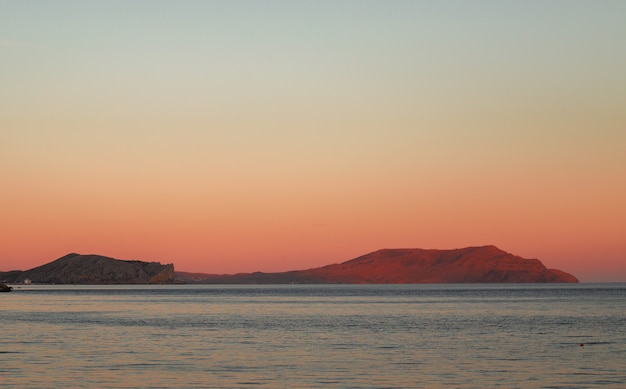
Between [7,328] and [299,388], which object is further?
[7,328]

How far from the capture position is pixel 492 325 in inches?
3622

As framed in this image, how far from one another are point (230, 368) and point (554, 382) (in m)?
18.4

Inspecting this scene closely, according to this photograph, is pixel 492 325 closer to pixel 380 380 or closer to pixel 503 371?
pixel 503 371

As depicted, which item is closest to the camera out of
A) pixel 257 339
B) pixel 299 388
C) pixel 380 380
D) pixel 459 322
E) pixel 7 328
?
pixel 299 388

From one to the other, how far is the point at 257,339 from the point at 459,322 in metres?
33.4

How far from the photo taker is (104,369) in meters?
49.6

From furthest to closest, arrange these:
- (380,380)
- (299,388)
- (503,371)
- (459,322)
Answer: (459,322)
(503,371)
(380,380)
(299,388)

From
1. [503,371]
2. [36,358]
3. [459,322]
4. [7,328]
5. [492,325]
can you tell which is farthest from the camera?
[459,322]

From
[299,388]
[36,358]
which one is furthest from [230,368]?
[36,358]

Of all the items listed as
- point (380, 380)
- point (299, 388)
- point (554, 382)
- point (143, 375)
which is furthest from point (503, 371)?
point (143, 375)

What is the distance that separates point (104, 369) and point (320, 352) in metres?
16.6

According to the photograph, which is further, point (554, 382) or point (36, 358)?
point (36, 358)

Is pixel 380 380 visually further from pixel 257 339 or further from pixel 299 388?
pixel 257 339

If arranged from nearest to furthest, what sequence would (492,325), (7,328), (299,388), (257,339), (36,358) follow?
(299,388), (36,358), (257,339), (7,328), (492,325)
